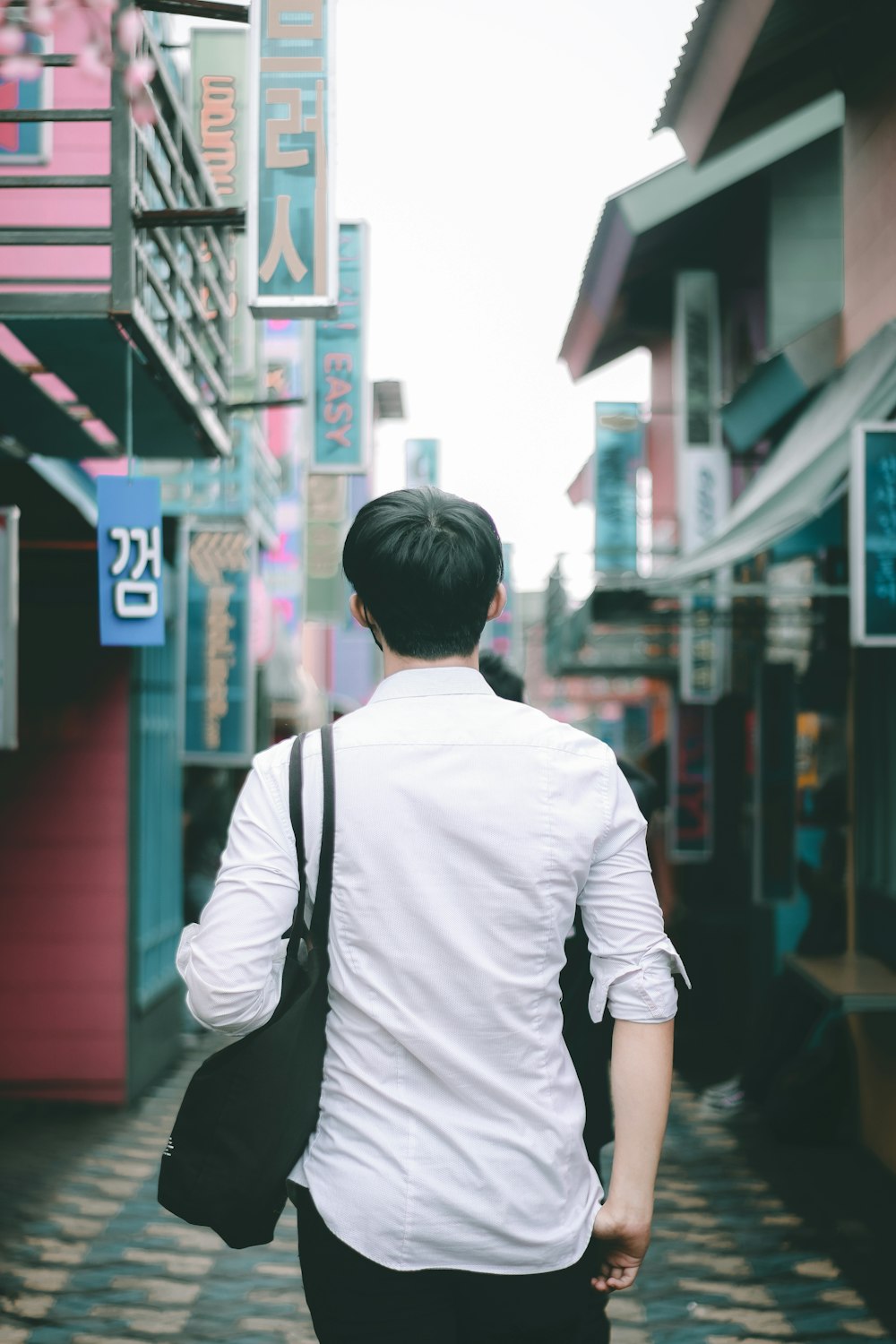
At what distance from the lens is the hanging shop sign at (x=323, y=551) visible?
2005cm

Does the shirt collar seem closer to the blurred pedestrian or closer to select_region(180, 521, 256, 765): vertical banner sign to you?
the blurred pedestrian

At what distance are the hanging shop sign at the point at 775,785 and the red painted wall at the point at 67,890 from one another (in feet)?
13.1

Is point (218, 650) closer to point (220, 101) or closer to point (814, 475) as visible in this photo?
point (220, 101)

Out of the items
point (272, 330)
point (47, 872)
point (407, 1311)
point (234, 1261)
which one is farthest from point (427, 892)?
point (272, 330)

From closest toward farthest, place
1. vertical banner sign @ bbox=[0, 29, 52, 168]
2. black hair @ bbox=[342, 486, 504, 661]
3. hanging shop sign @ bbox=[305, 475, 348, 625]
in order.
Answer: black hair @ bbox=[342, 486, 504, 661] → vertical banner sign @ bbox=[0, 29, 52, 168] → hanging shop sign @ bbox=[305, 475, 348, 625]

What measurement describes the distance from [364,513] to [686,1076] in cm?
786

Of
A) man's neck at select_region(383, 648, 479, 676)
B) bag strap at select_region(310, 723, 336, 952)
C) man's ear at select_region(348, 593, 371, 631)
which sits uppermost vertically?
man's ear at select_region(348, 593, 371, 631)

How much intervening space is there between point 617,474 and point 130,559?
7148mm

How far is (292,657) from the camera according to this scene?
20.1 meters

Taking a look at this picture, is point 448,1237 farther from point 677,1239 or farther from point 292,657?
point 292,657

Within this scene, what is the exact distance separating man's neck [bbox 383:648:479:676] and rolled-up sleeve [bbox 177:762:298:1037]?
0.26m

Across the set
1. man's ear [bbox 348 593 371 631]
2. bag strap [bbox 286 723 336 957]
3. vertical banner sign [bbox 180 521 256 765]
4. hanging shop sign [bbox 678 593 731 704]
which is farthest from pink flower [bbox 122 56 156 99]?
hanging shop sign [bbox 678 593 731 704]

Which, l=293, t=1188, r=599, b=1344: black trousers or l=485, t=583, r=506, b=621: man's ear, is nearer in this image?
l=293, t=1188, r=599, b=1344: black trousers

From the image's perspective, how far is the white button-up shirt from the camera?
178 cm
